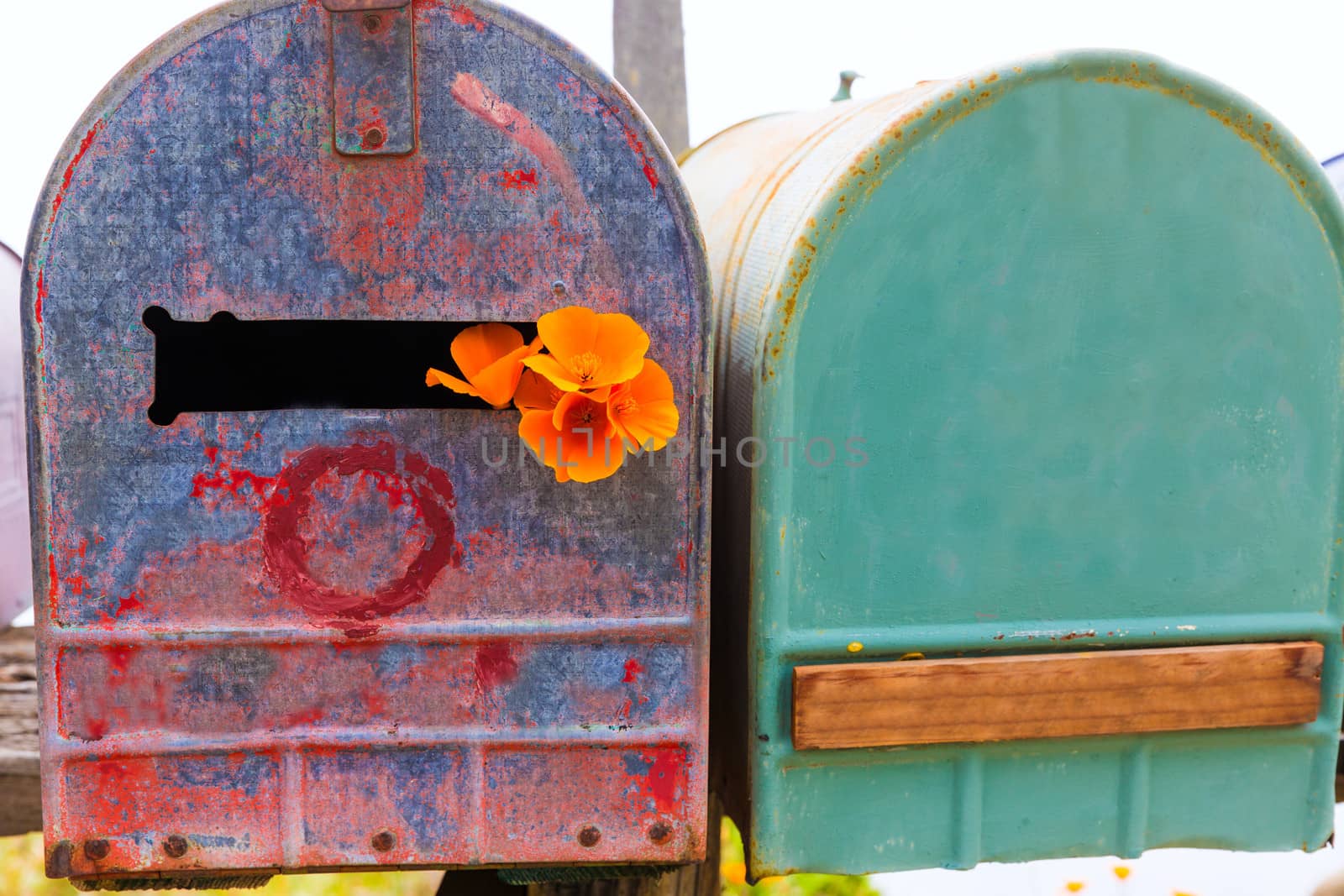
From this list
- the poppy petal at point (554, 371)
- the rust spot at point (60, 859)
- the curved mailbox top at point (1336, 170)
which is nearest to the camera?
the poppy petal at point (554, 371)

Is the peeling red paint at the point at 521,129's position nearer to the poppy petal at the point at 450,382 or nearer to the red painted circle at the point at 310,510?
the poppy petal at the point at 450,382

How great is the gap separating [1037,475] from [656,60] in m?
2.24

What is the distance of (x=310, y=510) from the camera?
1295mm

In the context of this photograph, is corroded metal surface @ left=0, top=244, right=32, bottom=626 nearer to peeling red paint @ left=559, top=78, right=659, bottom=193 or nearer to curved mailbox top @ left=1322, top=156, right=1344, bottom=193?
peeling red paint @ left=559, top=78, right=659, bottom=193

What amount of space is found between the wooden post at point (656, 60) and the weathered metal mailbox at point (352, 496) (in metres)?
1.99

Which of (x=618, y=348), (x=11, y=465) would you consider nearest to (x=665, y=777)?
(x=618, y=348)

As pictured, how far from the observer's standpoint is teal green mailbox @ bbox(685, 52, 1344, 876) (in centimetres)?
134

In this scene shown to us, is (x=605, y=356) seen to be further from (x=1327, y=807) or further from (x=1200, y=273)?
(x=1327, y=807)

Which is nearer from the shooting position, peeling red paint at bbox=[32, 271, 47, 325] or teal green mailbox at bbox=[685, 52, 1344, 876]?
peeling red paint at bbox=[32, 271, 47, 325]

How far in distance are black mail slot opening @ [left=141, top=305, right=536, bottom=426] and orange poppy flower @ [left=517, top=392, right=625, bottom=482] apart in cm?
14

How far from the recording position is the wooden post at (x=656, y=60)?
10.4ft

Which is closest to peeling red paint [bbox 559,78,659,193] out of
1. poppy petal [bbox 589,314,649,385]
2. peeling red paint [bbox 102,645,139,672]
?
poppy petal [bbox 589,314,649,385]

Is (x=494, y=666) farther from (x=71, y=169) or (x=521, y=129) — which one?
(x=71, y=169)

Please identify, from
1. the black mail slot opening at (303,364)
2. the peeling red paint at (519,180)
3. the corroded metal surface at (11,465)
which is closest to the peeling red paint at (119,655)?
the black mail slot opening at (303,364)
